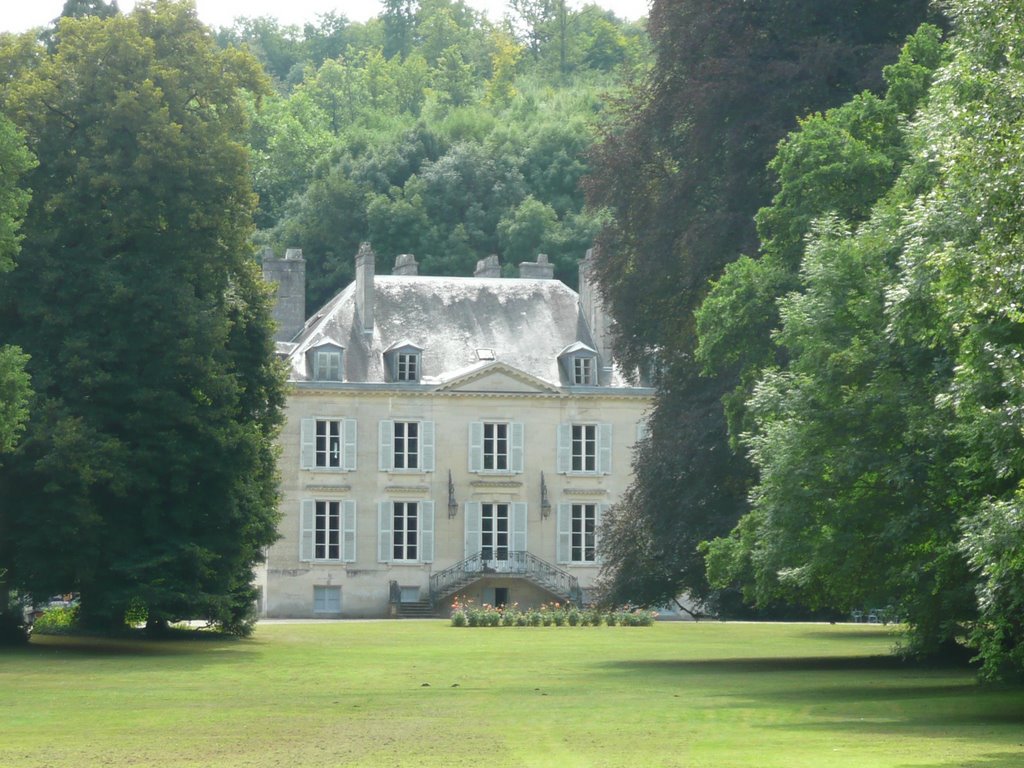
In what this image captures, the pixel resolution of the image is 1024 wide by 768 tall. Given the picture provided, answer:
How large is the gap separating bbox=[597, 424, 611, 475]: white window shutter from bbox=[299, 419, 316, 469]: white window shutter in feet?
29.2

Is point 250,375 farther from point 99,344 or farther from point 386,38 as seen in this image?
point 386,38

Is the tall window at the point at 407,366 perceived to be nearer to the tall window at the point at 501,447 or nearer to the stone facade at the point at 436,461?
the stone facade at the point at 436,461

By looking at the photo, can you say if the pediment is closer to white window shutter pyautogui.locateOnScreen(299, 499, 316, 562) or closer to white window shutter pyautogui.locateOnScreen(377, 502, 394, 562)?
white window shutter pyautogui.locateOnScreen(377, 502, 394, 562)

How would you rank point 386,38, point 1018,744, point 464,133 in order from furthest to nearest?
point 386,38 → point 464,133 → point 1018,744

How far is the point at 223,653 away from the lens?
31.0 metres

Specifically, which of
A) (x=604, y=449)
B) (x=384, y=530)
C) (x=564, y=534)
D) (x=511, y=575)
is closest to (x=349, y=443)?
(x=384, y=530)

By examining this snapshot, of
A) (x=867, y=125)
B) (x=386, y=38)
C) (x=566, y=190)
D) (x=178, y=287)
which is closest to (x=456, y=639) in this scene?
(x=178, y=287)

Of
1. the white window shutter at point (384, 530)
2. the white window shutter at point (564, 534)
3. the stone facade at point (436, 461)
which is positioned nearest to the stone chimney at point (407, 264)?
the stone facade at point (436, 461)

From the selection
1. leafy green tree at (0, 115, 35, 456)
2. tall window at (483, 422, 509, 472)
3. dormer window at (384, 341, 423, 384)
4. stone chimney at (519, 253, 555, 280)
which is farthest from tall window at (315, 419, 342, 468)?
leafy green tree at (0, 115, 35, 456)

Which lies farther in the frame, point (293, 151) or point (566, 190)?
point (293, 151)

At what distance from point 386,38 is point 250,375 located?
286 feet

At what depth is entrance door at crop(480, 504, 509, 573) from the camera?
56.9 meters

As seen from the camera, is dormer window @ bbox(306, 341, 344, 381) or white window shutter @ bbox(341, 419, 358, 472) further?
white window shutter @ bbox(341, 419, 358, 472)

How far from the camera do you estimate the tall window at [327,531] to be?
184ft
